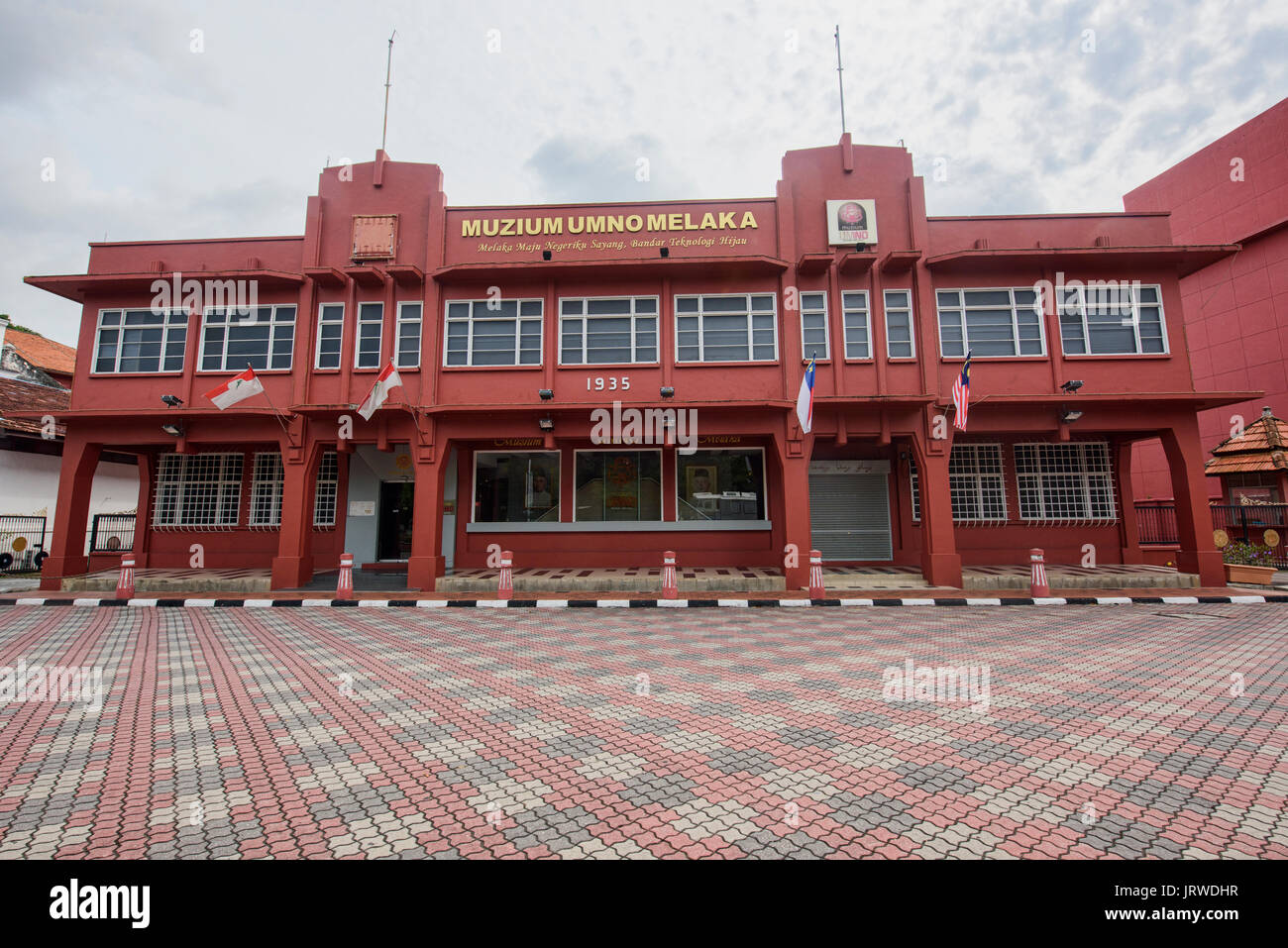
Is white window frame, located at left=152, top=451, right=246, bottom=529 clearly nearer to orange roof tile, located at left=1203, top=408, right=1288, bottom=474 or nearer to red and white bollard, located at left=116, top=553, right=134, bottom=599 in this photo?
red and white bollard, located at left=116, top=553, right=134, bottom=599

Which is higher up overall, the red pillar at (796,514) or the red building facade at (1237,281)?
the red building facade at (1237,281)

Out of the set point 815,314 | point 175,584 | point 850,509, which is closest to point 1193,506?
point 850,509

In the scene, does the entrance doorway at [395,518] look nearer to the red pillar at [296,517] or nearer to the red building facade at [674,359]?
the red building facade at [674,359]

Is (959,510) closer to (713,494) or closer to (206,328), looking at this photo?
(713,494)

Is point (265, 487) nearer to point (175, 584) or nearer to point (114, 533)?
point (175, 584)

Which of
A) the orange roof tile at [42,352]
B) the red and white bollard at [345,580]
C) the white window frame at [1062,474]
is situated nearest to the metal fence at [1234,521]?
the white window frame at [1062,474]

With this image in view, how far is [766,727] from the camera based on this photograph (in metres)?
4.79

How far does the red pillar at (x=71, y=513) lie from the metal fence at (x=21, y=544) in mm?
6731

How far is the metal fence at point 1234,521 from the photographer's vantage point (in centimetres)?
1772

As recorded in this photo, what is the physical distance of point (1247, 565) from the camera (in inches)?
559

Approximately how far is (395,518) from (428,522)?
14.6 feet

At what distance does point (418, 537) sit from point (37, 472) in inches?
729
